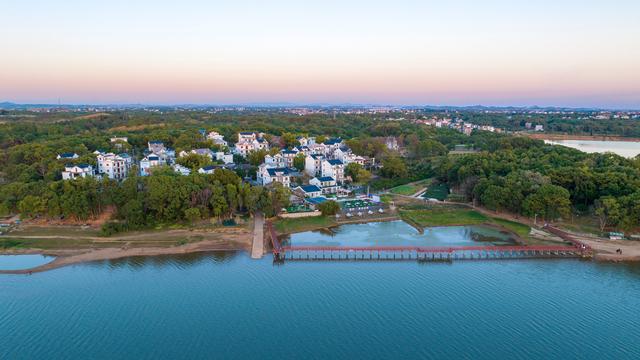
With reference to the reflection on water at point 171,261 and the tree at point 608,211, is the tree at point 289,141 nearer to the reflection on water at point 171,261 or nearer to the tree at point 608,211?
the reflection on water at point 171,261

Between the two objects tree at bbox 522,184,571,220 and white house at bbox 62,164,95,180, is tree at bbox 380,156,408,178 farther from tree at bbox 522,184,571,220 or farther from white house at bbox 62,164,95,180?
white house at bbox 62,164,95,180

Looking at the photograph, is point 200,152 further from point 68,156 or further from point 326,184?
point 326,184

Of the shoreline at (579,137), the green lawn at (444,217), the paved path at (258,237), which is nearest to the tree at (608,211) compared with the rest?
the green lawn at (444,217)

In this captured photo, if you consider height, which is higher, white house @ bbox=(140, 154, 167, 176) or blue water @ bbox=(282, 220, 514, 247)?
white house @ bbox=(140, 154, 167, 176)

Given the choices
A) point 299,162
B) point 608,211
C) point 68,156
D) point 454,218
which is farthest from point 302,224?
point 68,156

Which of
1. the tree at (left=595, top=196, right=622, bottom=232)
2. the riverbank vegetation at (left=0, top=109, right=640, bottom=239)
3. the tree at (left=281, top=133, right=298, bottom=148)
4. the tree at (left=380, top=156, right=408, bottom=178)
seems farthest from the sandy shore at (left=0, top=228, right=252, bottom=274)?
the tree at (left=281, top=133, right=298, bottom=148)

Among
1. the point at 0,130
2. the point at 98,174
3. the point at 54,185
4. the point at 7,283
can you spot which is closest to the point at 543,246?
the point at 7,283
